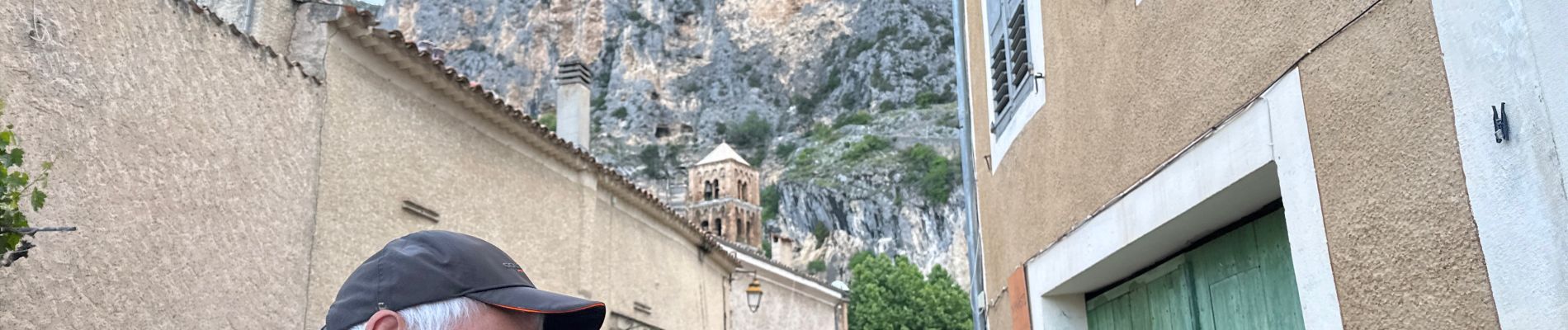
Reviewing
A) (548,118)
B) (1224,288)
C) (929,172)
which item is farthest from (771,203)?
(1224,288)

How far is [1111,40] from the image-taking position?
4285mm

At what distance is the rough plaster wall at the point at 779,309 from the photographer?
18.9 m

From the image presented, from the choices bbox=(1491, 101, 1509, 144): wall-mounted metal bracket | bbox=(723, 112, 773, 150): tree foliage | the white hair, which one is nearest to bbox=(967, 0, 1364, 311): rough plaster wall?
bbox=(1491, 101, 1509, 144): wall-mounted metal bracket

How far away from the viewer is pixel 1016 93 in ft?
18.6

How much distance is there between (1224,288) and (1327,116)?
1207 millimetres

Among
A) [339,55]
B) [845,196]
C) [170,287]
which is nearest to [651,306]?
[339,55]

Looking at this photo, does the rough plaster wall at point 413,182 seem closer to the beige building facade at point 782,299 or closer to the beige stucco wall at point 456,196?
the beige stucco wall at point 456,196

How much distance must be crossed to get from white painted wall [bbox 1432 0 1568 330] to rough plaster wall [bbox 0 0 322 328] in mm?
5640

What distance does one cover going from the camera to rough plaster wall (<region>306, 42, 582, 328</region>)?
838 cm

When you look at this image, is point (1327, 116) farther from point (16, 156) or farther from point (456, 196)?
point (456, 196)

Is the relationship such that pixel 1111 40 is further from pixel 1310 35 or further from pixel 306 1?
pixel 306 1

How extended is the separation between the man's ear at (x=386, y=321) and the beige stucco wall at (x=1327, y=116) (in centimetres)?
203

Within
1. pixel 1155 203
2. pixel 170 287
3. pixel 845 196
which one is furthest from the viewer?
pixel 845 196

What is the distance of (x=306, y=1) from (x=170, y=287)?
2452 mm
